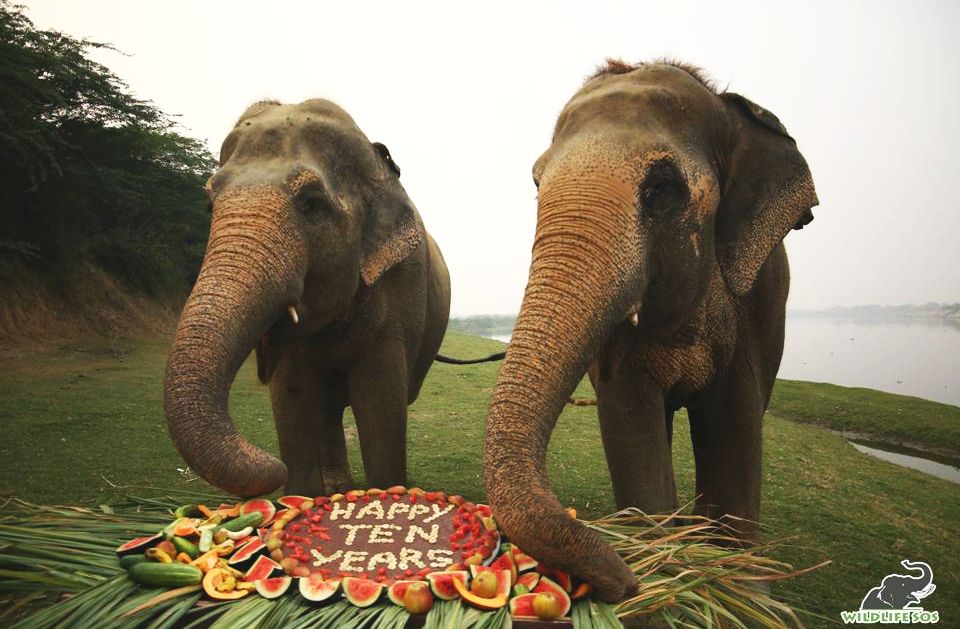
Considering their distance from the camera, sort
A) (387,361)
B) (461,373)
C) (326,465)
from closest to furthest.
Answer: (387,361) < (326,465) < (461,373)

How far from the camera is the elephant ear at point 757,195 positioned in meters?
3.17

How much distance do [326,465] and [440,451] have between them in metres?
2.37

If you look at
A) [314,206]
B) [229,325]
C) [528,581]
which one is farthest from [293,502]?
[314,206]

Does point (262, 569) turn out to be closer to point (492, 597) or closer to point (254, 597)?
point (254, 597)

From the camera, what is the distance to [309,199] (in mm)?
3619

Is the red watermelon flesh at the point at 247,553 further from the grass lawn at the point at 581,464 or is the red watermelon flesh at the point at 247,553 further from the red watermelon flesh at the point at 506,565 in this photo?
the grass lawn at the point at 581,464

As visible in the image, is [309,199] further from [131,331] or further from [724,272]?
[131,331]

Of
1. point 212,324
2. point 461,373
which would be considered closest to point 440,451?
point 212,324

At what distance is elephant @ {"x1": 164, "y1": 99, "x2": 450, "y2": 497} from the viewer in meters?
2.72

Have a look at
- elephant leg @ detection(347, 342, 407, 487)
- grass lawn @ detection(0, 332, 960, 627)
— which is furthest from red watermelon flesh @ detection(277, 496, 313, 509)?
grass lawn @ detection(0, 332, 960, 627)

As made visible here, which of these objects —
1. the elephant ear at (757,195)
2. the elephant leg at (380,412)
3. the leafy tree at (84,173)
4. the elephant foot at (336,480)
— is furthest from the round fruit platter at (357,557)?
the leafy tree at (84,173)

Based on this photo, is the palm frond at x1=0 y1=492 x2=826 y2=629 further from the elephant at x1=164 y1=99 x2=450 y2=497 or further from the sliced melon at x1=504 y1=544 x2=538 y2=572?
the elephant at x1=164 y1=99 x2=450 y2=497

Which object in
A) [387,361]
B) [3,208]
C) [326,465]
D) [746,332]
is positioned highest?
[3,208]

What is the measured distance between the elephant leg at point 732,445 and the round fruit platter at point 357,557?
1.47m
